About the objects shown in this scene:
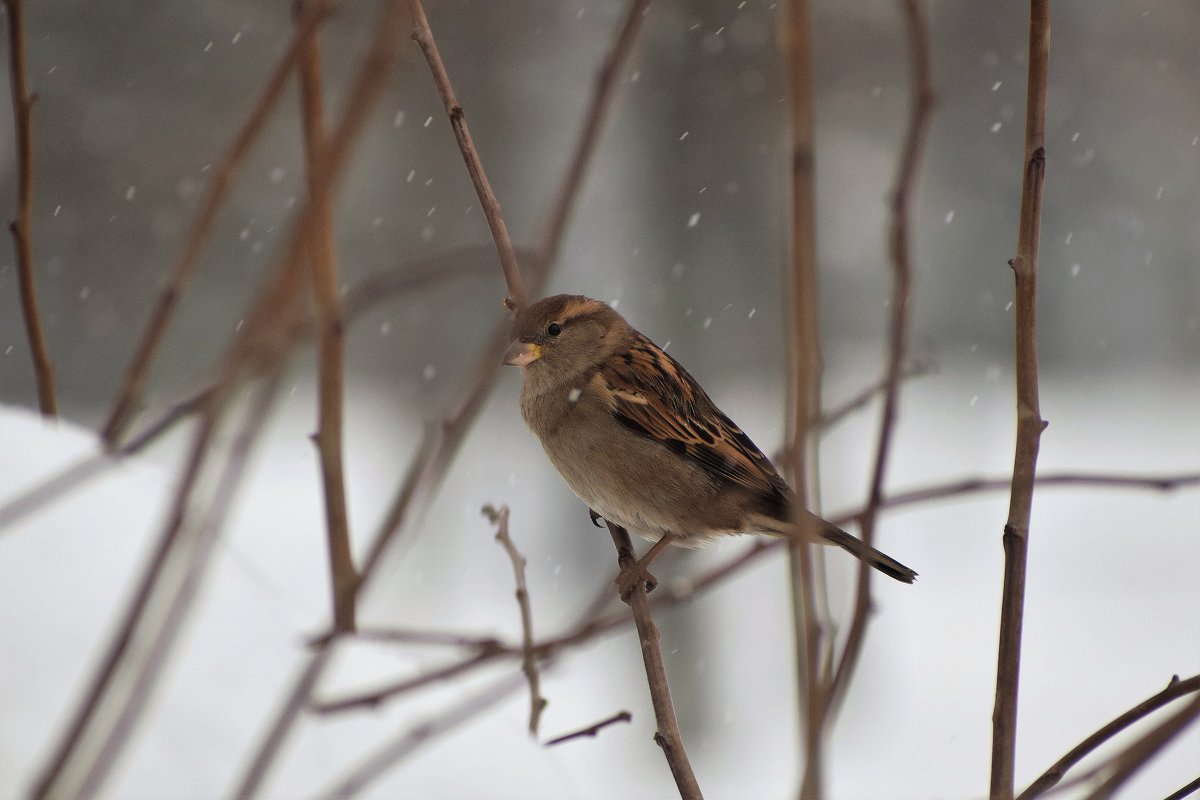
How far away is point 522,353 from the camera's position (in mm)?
2488

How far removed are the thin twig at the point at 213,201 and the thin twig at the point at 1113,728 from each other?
79 cm

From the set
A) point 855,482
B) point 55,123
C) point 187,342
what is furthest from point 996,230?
point 55,123

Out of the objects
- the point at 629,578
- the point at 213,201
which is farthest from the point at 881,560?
the point at 213,201

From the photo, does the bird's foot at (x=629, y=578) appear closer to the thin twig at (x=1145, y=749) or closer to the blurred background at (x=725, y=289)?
the thin twig at (x=1145, y=749)

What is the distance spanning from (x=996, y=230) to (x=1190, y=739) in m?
4.38

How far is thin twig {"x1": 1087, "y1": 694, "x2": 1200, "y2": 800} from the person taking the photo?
1.96 feet

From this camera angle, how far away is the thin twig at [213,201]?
22.9 inches

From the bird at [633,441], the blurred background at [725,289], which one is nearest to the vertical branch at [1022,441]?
the bird at [633,441]

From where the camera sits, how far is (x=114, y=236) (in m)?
7.43

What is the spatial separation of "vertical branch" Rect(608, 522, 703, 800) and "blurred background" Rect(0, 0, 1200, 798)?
4.17 m

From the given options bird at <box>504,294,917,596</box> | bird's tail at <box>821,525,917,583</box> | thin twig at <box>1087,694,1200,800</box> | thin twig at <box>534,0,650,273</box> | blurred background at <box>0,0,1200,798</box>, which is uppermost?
blurred background at <box>0,0,1200,798</box>

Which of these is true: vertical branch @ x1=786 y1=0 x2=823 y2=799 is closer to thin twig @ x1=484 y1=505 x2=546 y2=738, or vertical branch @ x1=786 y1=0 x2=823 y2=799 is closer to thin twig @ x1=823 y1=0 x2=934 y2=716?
thin twig @ x1=823 y1=0 x2=934 y2=716

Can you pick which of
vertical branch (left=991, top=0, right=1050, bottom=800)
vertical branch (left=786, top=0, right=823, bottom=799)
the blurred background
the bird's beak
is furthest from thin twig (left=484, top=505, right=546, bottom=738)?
the blurred background

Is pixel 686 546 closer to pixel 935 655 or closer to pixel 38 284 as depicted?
pixel 935 655
